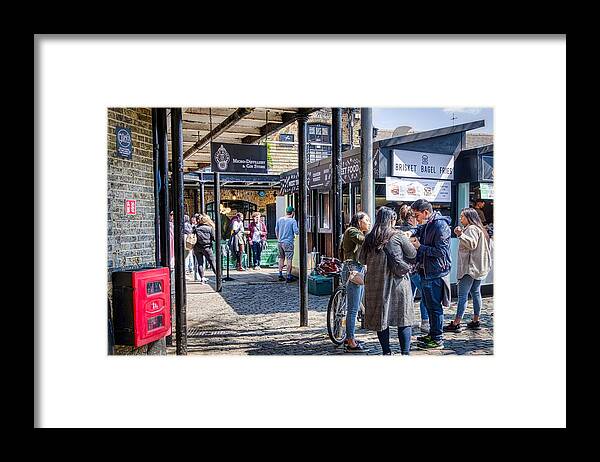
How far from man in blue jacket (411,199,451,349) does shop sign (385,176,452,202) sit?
27 centimetres

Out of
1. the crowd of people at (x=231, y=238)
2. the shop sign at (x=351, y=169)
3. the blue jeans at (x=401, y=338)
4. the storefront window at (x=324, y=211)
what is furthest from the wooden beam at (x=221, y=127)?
the blue jeans at (x=401, y=338)

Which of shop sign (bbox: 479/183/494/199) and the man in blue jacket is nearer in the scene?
shop sign (bbox: 479/183/494/199)

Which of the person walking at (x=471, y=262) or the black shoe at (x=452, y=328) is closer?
the person walking at (x=471, y=262)

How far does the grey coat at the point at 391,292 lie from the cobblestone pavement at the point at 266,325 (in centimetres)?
33

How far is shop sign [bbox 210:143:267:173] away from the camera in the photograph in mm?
6840

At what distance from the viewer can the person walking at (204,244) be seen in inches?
294

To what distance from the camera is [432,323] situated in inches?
218

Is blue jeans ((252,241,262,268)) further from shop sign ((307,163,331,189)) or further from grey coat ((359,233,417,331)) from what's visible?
grey coat ((359,233,417,331))

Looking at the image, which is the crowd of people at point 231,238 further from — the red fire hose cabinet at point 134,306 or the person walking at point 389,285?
the person walking at point 389,285

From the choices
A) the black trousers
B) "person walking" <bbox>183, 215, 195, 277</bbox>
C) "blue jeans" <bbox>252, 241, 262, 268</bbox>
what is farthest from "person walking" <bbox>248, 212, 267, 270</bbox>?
the black trousers
